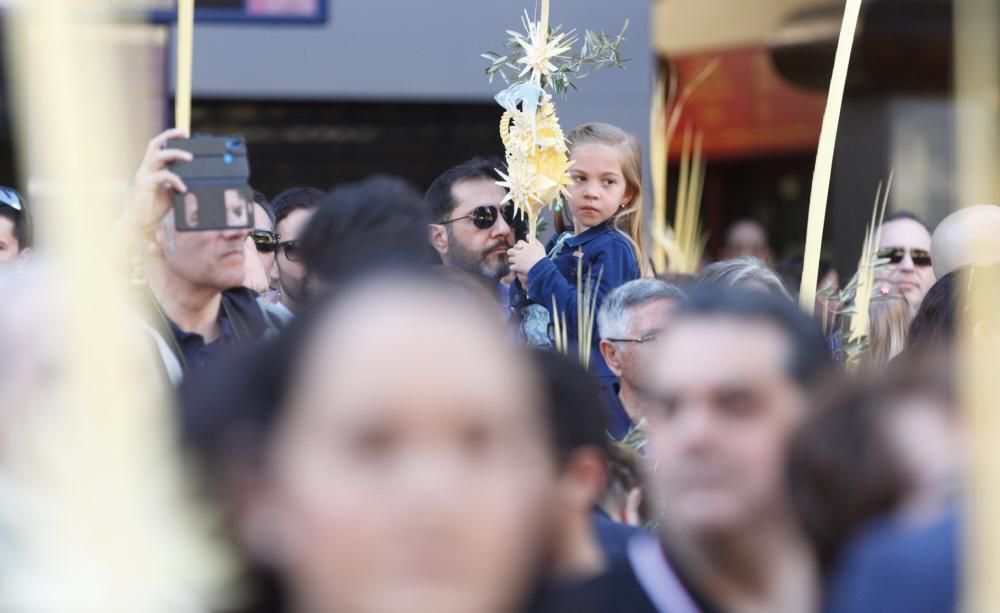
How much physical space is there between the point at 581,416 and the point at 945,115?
339 inches

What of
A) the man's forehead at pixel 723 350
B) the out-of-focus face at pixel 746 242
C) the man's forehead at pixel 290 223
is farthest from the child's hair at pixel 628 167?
the out-of-focus face at pixel 746 242

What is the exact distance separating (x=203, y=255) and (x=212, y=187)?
0.13 metres

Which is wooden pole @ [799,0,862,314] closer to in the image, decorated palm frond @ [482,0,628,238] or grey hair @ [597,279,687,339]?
grey hair @ [597,279,687,339]

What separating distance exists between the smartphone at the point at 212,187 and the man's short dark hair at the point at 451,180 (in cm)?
145

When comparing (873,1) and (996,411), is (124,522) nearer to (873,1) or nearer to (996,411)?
(996,411)

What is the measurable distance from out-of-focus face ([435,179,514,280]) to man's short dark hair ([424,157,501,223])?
0.01 metres

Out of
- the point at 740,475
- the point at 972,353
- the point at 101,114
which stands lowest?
the point at 740,475

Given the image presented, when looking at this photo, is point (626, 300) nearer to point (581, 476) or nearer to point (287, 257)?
point (287, 257)

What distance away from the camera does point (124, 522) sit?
1.15 m

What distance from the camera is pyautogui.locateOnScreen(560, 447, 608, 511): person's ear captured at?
1.36 m

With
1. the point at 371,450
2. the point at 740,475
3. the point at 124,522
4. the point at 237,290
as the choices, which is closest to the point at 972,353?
the point at 740,475

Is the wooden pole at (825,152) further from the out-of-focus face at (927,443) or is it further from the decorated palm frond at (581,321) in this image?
the out-of-focus face at (927,443)

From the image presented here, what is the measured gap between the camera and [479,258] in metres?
3.83

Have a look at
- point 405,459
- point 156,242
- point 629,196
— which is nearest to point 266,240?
point 629,196
